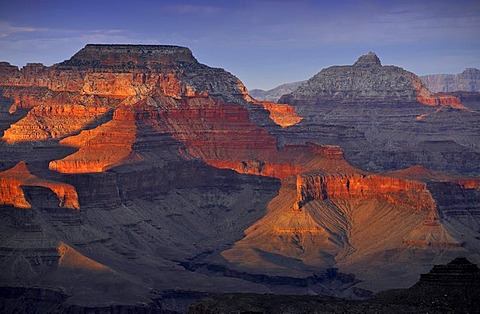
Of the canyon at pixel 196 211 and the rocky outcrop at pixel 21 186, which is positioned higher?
the rocky outcrop at pixel 21 186

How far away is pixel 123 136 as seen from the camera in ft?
575

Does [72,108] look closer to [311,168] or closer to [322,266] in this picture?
[311,168]

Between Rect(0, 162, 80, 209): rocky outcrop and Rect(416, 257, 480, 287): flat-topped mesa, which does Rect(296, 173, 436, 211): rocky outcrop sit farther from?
Rect(416, 257, 480, 287): flat-topped mesa

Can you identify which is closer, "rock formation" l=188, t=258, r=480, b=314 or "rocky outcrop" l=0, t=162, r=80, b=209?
"rock formation" l=188, t=258, r=480, b=314

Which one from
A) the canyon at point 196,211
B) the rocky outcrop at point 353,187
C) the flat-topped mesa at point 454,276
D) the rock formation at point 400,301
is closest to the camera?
the rock formation at point 400,301

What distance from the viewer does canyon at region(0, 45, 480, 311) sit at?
129000 millimetres

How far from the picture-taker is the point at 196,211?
561 feet

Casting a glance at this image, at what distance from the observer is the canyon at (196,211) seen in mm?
129000

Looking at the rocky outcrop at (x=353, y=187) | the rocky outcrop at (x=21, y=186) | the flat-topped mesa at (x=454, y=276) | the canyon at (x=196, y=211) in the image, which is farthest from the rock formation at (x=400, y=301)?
the rocky outcrop at (x=353, y=187)

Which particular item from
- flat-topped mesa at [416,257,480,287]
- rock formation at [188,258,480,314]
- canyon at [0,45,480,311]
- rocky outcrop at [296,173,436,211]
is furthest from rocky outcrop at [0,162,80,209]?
flat-topped mesa at [416,257,480,287]

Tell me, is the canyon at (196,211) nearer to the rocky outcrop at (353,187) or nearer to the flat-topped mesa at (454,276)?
the rocky outcrop at (353,187)

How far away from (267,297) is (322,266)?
6359 centimetres

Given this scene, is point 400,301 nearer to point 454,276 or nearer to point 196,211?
point 454,276

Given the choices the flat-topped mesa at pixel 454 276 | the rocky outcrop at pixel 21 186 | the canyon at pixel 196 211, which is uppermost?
the flat-topped mesa at pixel 454 276
